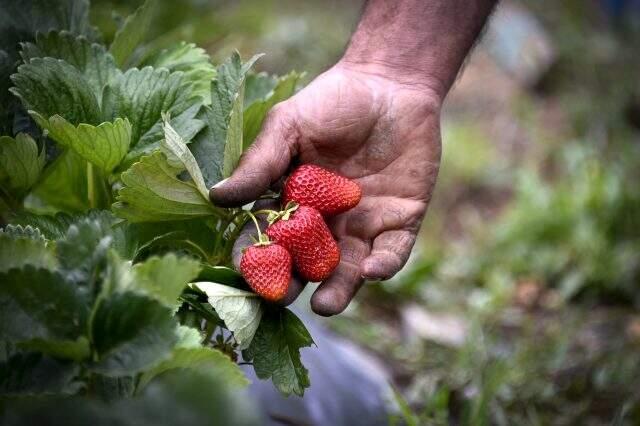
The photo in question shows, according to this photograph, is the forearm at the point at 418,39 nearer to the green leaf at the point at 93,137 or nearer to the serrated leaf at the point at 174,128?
the serrated leaf at the point at 174,128

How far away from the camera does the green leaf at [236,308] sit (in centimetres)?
107

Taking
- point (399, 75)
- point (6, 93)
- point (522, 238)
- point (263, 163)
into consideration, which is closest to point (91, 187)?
point (6, 93)

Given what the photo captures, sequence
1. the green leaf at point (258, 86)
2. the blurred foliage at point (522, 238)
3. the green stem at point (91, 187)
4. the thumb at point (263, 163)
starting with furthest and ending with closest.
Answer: the blurred foliage at point (522, 238) → the green leaf at point (258, 86) → the green stem at point (91, 187) → the thumb at point (263, 163)

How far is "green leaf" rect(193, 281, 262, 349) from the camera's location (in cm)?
107

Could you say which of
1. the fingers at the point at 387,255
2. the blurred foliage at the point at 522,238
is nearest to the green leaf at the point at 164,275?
the fingers at the point at 387,255

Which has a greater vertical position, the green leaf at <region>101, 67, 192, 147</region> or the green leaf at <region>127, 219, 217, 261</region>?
the green leaf at <region>101, 67, 192, 147</region>

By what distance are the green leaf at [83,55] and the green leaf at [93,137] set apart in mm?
118

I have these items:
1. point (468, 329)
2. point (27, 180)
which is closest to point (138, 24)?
point (27, 180)

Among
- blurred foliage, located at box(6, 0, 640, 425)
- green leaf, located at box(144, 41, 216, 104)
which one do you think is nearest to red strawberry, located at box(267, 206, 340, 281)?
green leaf, located at box(144, 41, 216, 104)

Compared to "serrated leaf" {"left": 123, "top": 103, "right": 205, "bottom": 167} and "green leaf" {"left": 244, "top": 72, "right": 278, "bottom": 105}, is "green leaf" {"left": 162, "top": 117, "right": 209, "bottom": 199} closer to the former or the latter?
"serrated leaf" {"left": 123, "top": 103, "right": 205, "bottom": 167}

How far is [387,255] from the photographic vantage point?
1.30 meters

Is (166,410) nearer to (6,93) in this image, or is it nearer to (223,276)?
(223,276)

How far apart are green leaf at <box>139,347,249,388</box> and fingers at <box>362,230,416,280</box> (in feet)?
1.12

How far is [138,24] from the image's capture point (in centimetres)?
130
